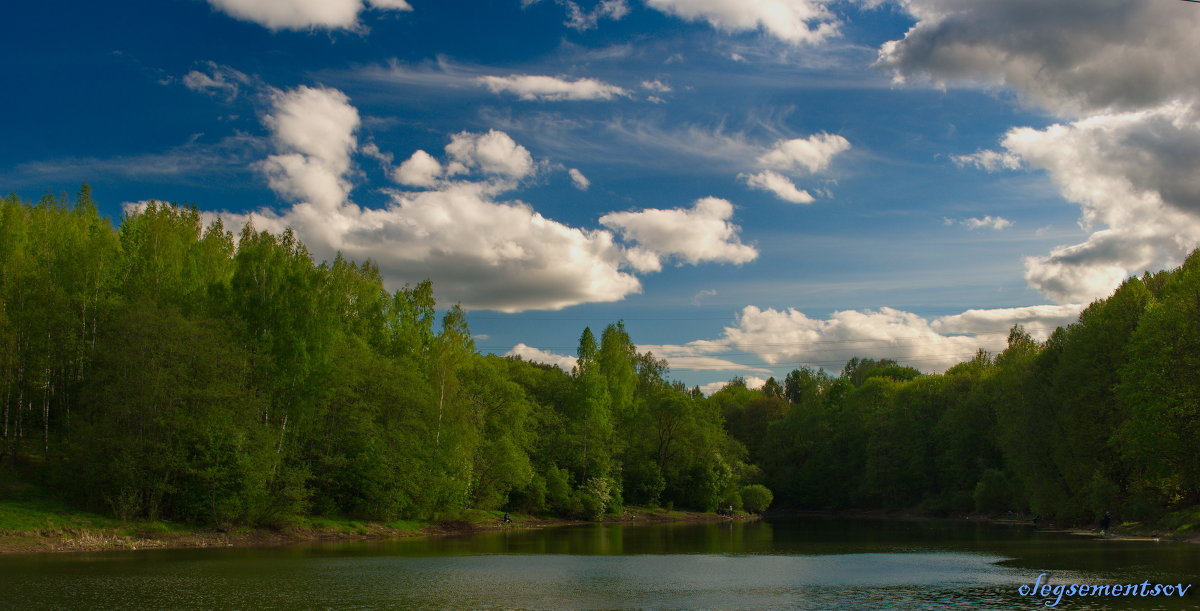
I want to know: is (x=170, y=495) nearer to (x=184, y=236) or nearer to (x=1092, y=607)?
(x=184, y=236)

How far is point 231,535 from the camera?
5262 centimetres

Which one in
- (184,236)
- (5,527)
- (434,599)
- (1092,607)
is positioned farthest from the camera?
(184,236)

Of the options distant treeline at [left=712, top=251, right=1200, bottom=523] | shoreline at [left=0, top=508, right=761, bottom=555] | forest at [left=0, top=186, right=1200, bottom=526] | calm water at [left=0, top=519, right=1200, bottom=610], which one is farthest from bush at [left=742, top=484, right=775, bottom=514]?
calm water at [left=0, top=519, right=1200, bottom=610]

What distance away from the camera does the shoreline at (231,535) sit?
142 ft

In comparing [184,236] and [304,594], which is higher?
[184,236]

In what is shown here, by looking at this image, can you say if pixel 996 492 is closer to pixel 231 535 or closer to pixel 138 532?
pixel 231 535

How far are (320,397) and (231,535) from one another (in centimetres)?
1212

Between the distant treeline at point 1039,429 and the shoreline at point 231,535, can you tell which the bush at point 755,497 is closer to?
the distant treeline at point 1039,429

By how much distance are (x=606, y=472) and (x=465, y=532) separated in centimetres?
2719

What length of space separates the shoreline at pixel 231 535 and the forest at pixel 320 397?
1.35 meters

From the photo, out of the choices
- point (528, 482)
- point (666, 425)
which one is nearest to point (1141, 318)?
point (528, 482)

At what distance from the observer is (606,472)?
95375 millimetres

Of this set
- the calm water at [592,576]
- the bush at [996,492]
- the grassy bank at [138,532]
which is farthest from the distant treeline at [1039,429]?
the grassy bank at [138,532]

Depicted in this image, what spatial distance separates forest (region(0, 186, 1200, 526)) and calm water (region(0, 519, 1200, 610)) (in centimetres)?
842
